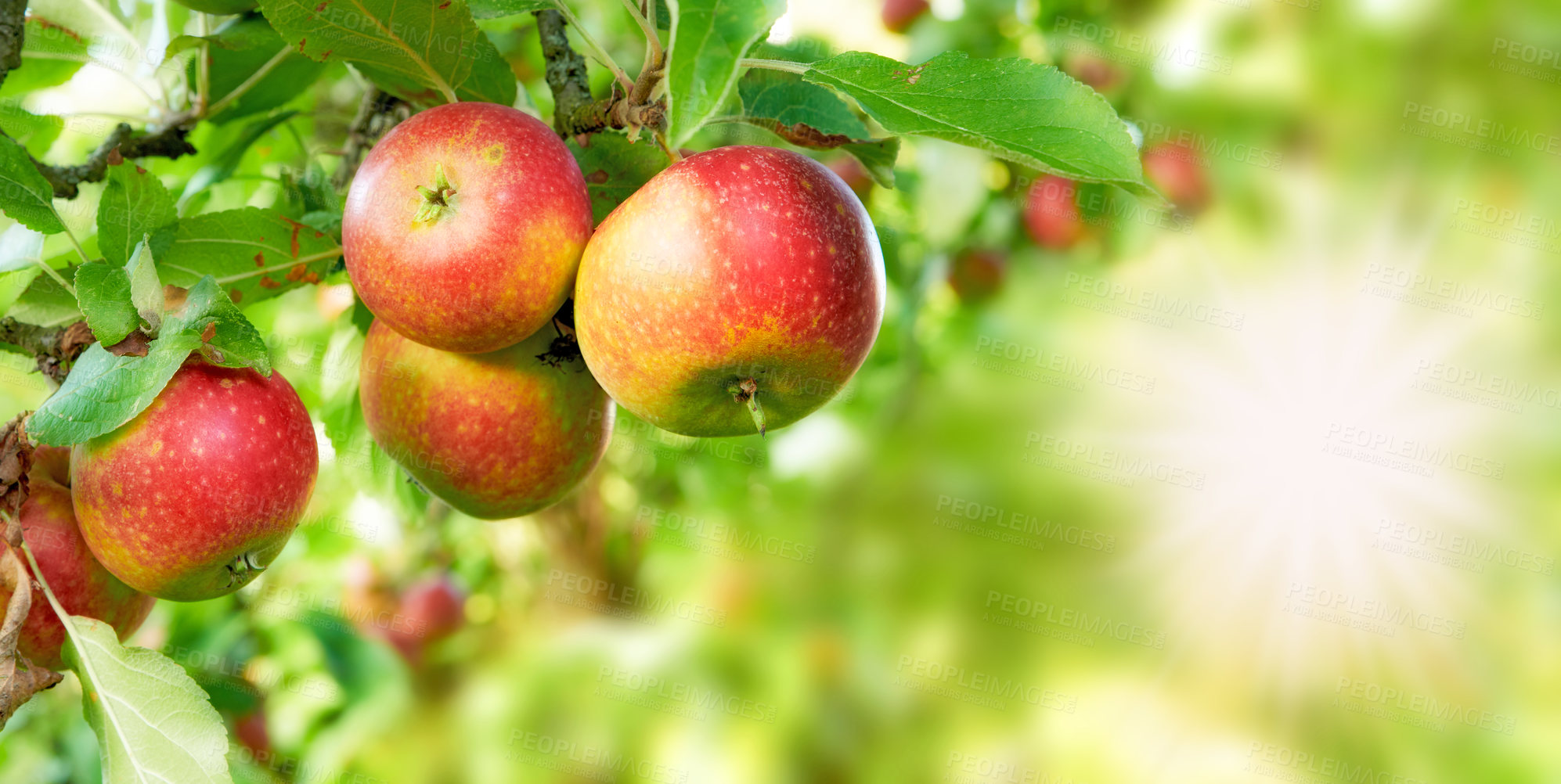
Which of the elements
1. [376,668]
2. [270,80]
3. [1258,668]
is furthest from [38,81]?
[1258,668]

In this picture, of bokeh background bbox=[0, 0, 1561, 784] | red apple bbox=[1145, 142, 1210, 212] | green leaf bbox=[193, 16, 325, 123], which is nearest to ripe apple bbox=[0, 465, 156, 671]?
green leaf bbox=[193, 16, 325, 123]

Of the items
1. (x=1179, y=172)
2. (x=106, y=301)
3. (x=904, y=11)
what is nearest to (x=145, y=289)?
(x=106, y=301)

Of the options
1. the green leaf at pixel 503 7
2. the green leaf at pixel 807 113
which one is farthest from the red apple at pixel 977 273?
the green leaf at pixel 503 7

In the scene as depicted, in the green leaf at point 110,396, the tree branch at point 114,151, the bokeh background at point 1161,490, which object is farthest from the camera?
the bokeh background at point 1161,490

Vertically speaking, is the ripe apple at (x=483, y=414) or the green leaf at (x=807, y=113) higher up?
the green leaf at (x=807, y=113)

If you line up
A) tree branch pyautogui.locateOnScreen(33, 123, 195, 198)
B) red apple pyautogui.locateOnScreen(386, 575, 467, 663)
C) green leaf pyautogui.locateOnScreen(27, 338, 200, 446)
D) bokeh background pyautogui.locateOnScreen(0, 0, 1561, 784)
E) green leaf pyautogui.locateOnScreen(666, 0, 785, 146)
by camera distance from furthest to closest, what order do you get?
1. red apple pyautogui.locateOnScreen(386, 575, 467, 663)
2. bokeh background pyautogui.locateOnScreen(0, 0, 1561, 784)
3. tree branch pyautogui.locateOnScreen(33, 123, 195, 198)
4. green leaf pyautogui.locateOnScreen(27, 338, 200, 446)
5. green leaf pyautogui.locateOnScreen(666, 0, 785, 146)

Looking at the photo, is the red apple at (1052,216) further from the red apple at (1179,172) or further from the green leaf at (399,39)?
the green leaf at (399,39)

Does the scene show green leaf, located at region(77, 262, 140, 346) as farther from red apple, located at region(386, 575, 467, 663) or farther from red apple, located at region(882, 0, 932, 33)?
red apple, located at region(386, 575, 467, 663)

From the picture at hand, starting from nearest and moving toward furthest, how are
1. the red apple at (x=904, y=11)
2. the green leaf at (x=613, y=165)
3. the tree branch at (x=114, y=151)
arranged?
the green leaf at (x=613, y=165)
the tree branch at (x=114, y=151)
the red apple at (x=904, y=11)
